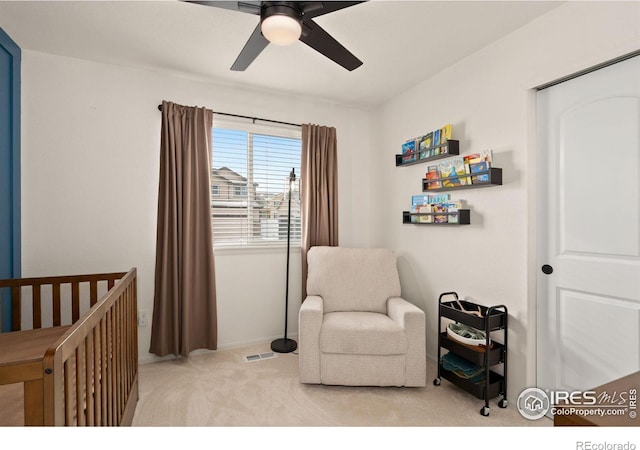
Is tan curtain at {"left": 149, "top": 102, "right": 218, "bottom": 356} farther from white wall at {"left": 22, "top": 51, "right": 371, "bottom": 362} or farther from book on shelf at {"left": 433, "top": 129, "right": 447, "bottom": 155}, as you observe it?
book on shelf at {"left": 433, "top": 129, "right": 447, "bottom": 155}

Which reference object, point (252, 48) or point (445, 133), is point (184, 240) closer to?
point (252, 48)

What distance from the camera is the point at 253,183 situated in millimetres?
3174

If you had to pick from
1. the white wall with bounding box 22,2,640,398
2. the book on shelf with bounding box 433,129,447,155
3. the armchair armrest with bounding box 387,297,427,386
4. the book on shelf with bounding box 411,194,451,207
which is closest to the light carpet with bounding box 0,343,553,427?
the armchair armrest with bounding box 387,297,427,386

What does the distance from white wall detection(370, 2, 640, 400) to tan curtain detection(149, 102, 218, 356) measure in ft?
6.05

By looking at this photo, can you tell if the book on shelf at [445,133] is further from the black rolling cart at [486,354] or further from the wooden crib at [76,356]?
the wooden crib at [76,356]

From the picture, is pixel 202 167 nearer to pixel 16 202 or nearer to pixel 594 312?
pixel 16 202

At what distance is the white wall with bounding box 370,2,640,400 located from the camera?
5.89 ft

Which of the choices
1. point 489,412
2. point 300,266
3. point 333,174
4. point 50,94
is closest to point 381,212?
point 333,174

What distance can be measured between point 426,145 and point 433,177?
28cm

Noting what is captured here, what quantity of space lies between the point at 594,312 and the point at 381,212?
6.59 ft

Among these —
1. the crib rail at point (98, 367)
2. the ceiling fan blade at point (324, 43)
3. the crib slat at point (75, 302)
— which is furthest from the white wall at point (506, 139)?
the crib slat at point (75, 302)

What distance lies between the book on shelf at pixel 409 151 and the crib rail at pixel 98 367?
2311mm

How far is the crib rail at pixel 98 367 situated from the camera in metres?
0.92

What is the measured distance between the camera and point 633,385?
0.87m
